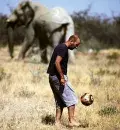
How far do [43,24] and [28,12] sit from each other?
1157 millimetres

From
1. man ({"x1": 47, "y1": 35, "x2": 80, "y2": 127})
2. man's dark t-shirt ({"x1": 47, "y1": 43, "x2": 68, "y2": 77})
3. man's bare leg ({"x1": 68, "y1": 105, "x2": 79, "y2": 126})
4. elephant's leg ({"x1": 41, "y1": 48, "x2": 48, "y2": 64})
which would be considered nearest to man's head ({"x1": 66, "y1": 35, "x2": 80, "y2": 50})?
man ({"x1": 47, "y1": 35, "x2": 80, "y2": 127})

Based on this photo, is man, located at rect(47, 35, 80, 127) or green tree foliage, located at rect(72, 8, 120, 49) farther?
green tree foliage, located at rect(72, 8, 120, 49)

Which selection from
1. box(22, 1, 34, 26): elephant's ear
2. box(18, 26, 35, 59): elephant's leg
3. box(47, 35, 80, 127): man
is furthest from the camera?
box(22, 1, 34, 26): elephant's ear

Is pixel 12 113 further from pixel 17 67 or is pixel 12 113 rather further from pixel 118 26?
pixel 118 26

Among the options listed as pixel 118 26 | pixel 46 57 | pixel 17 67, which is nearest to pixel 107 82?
pixel 17 67

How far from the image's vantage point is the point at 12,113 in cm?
916

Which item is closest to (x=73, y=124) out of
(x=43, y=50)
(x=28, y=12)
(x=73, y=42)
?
(x=73, y=42)

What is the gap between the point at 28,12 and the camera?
22.5m

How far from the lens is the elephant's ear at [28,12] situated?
2244cm

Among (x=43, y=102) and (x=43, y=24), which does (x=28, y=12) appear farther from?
(x=43, y=102)

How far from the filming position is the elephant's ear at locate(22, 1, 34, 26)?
22.4 metres

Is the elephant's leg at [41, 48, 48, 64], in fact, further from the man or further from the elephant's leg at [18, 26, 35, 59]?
the man

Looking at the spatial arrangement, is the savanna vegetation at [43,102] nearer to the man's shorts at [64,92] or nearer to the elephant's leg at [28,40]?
the man's shorts at [64,92]

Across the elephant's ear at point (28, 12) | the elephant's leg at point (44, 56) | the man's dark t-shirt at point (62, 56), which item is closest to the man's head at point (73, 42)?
the man's dark t-shirt at point (62, 56)
